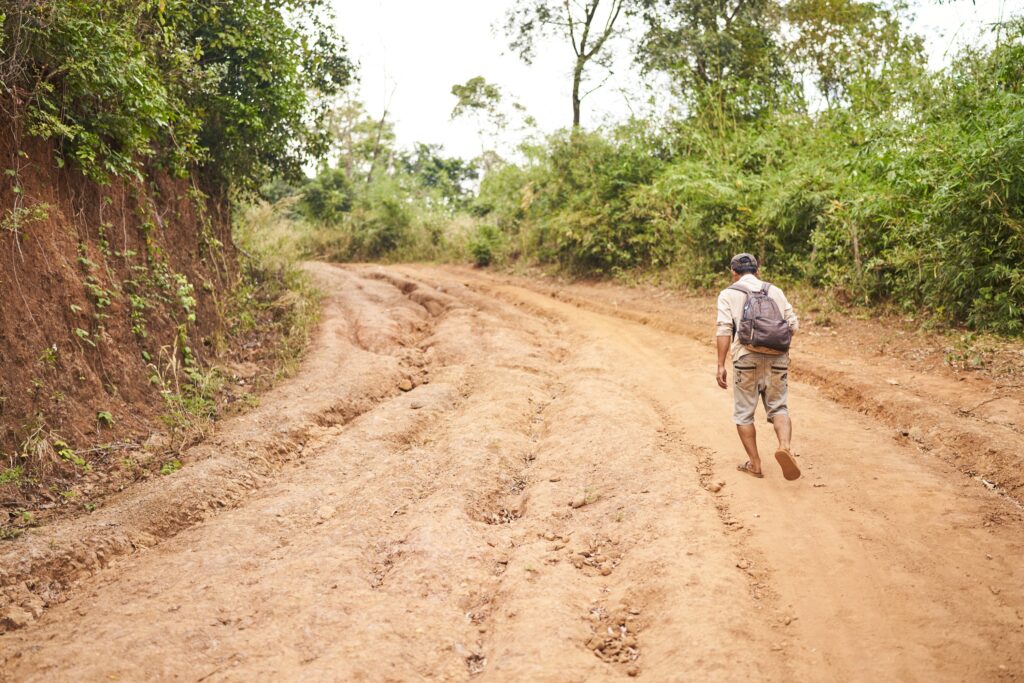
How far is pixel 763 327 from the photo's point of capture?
503 centimetres

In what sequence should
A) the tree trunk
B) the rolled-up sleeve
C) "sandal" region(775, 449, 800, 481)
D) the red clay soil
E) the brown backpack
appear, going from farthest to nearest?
the tree trunk → the red clay soil → the rolled-up sleeve → the brown backpack → "sandal" region(775, 449, 800, 481)

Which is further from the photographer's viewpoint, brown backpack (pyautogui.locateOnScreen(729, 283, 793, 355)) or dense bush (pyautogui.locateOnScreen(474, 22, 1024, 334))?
dense bush (pyautogui.locateOnScreen(474, 22, 1024, 334))

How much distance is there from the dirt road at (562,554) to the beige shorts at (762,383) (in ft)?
1.53

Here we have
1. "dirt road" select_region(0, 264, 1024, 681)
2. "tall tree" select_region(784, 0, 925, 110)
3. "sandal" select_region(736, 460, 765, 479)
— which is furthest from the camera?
"tall tree" select_region(784, 0, 925, 110)

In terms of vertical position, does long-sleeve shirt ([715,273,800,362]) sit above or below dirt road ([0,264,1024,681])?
above

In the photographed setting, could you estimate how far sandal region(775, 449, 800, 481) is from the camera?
4852mm

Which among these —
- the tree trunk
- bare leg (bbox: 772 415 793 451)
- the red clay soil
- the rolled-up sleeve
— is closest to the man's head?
the rolled-up sleeve

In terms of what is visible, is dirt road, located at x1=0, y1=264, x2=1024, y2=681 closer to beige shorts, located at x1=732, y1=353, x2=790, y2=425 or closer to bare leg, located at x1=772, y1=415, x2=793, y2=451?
bare leg, located at x1=772, y1=415, x2=793, y2=451

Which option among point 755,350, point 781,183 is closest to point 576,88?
point 781,183

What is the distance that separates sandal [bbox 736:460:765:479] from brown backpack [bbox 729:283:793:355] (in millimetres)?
861

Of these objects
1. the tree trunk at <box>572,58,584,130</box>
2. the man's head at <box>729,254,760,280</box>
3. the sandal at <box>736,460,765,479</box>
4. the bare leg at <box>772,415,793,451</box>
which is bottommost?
the sandal at <box>736,460,765,479</box>

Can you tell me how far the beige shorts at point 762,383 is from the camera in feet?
17.0

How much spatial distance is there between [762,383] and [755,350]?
28cm

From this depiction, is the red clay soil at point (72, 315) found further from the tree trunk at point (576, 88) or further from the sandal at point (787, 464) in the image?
the tree trunk at point (576, 88)
